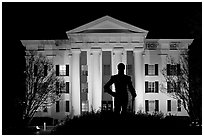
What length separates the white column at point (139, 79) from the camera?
165 feet

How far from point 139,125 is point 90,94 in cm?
→ 3120

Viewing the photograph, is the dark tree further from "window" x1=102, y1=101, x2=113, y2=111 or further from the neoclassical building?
"window" x1=102, y1=101, x2=113, y2=111

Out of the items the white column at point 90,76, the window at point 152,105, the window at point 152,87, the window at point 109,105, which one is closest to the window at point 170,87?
the window at point 152,87

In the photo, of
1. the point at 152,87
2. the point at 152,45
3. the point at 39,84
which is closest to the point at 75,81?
the point at 39,84

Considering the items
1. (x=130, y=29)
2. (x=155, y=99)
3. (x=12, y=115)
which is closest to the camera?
(x=12, y=115)

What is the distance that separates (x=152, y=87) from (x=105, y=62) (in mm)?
7196

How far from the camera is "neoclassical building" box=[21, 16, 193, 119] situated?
49.4 meters

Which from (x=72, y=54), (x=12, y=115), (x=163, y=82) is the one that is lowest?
(x=12, y=115)

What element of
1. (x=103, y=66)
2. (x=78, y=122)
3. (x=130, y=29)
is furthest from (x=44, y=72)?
(x=78, y=122)

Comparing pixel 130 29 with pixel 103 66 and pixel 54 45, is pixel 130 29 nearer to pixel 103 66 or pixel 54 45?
pixel 103 66

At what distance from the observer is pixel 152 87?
53.4 m

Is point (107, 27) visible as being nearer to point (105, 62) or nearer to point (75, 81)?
point (105, 62)

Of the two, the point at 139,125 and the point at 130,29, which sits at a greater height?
the point at 130,29

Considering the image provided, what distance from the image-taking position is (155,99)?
173 feet
